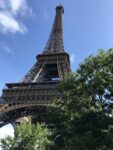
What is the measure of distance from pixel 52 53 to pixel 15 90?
15660 millimetres

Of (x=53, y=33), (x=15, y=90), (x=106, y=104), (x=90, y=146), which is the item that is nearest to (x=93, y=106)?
(x=106, y=104)

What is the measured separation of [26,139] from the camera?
144ft

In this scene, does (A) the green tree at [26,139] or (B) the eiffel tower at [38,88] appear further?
(B) the eiffel tower at [38,88]

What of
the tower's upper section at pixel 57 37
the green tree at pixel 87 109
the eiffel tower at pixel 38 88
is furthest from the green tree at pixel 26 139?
the tower's upper section at pixel 57 37

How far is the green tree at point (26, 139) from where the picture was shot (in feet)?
142

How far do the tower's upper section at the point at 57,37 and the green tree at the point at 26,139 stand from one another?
1956 inches

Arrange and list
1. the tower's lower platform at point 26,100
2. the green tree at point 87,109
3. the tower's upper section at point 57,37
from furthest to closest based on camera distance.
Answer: the tower's upper section at point 57,37
the tower's lower platform at point 26,100
the green tree at point 87,109

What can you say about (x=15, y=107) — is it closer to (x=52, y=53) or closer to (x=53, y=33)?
(x=52, y=53)

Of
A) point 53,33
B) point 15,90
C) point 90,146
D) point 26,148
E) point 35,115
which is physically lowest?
point 90,146

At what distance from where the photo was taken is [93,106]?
2636 centimetres

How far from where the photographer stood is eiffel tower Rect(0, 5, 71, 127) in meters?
74.6

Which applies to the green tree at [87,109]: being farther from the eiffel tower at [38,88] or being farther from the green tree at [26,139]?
the eiffel tower at [38,88]

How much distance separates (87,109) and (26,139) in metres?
18.9

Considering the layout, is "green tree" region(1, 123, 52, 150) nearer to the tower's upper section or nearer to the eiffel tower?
the eiffel tower
